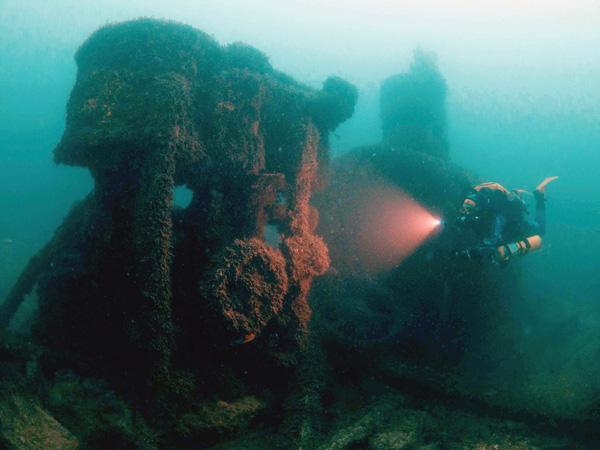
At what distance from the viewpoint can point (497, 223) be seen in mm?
6195

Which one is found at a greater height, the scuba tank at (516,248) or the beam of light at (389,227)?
the beam of light at (389,227)

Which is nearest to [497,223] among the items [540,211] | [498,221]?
[498,221]

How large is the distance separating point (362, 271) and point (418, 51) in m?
11.6

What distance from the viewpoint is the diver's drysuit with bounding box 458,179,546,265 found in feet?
19.4

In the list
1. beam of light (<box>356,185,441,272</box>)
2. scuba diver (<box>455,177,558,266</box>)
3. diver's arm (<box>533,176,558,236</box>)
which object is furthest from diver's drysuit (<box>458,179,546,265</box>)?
beam of light (<box>356,185,441,272</box>)

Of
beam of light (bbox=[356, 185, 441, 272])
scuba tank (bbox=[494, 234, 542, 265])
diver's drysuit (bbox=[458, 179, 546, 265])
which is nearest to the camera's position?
scuba tank (bbox=[494, 234, 542, 265])

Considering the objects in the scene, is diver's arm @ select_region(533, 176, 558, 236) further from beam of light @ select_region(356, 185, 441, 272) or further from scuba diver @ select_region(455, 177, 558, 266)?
beam of light @ select_region(356, 185, 441, 272)

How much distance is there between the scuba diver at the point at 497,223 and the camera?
585cm

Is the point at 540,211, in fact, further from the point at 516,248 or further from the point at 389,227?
the point at 389,227

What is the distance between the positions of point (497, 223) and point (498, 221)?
5cm

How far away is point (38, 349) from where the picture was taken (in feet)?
10.4

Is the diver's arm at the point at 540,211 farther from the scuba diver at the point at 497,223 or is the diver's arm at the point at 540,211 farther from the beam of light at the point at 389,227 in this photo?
the beam of light at the point at 389,227

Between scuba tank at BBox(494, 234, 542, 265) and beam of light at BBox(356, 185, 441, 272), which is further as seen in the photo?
beam of light at BBox(356, 185, 441, 272)

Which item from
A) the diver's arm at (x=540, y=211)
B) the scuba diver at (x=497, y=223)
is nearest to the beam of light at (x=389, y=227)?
the scuba diver at (x=497, y=223)
